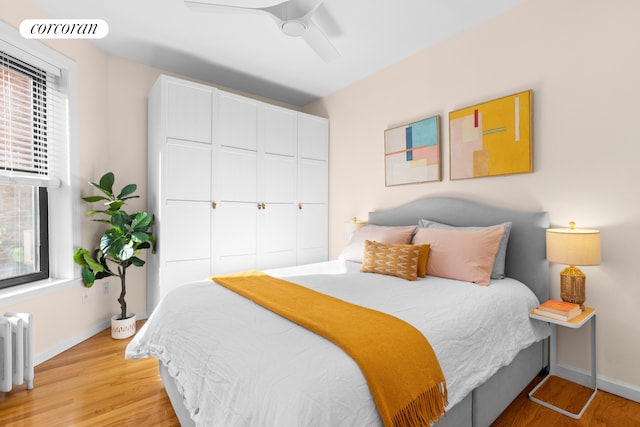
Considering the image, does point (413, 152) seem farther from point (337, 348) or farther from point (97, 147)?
point (97, 147)

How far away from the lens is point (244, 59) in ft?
10.2

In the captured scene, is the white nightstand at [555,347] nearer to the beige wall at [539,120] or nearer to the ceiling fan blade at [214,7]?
the beige wall at [539,120]

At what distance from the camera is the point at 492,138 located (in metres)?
2.45

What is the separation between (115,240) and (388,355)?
256cm

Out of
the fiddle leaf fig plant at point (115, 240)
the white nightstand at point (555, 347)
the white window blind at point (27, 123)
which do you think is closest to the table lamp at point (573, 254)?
the white nightstand at point (555, 347)

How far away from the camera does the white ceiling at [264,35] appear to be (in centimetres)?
233

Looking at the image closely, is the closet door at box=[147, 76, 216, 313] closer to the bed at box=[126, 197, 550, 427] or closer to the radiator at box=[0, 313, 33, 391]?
the radiator at box=[0, 313, 33, 391]

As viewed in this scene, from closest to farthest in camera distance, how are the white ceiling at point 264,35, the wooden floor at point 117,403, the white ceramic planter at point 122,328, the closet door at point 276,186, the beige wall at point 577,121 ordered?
the wooden floor at point 117,403
the beige wall at point 577,121
the white ceiling at point 264,35
the white ceramic planter at point 122,328
the closet door at point 276,186

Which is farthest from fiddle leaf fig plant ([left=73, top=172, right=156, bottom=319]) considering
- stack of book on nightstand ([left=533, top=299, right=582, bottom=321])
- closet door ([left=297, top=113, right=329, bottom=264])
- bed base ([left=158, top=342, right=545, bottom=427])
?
stack of book on nightstand ([left=533, top=299, right=582, bottom=321])

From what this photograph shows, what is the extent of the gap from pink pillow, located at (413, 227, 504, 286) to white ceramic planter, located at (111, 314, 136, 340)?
2684mm

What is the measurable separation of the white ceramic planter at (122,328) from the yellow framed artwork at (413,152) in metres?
2.85

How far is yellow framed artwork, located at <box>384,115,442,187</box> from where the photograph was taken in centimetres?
286

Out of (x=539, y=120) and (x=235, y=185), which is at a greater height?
(x=539, y=120)

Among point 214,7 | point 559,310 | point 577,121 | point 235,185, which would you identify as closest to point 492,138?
point 577,121
